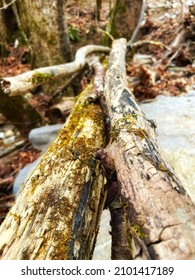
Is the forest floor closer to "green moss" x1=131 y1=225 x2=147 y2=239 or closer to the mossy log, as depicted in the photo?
the mossy log

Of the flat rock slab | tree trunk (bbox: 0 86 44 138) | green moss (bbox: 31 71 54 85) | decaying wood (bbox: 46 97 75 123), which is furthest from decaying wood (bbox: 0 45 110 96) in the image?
the flat rock slab

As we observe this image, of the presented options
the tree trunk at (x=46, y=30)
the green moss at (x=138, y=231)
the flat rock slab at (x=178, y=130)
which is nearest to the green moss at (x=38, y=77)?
the flat rock slab at (x=178, y=130)

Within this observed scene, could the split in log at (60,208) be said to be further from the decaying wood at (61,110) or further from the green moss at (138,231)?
the decaying wood at (61,110)

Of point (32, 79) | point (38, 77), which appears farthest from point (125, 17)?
point (32, 79)
